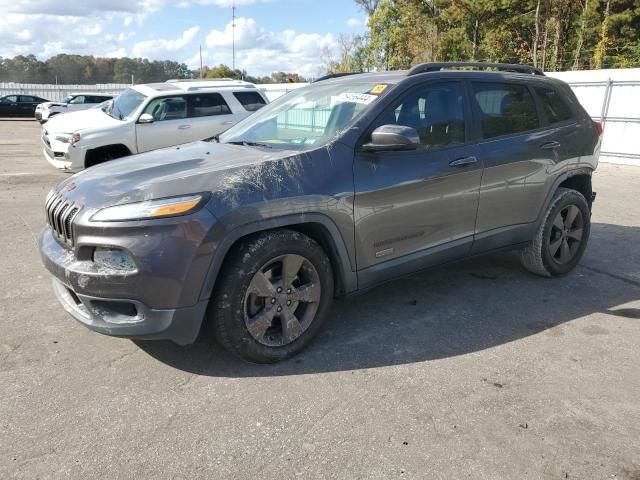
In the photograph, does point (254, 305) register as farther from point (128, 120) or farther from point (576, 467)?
point (128, 120)

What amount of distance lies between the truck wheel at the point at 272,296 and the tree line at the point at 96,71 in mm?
37035

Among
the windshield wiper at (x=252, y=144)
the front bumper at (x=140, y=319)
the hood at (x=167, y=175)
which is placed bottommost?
the front bumper at (x=140, y=319)

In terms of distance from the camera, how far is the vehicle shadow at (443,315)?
3264 mm

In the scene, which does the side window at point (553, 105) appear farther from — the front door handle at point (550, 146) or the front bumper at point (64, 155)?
the front bumper at point (64, 155)

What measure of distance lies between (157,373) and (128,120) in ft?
23.1

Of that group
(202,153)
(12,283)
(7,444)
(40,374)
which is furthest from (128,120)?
(7,444)

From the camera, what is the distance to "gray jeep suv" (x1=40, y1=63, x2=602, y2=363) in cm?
276

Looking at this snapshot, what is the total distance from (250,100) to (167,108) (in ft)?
5.36

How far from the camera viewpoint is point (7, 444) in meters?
2.45

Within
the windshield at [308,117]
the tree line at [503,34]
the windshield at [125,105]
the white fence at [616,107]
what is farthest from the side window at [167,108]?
the tree line at [503,34]

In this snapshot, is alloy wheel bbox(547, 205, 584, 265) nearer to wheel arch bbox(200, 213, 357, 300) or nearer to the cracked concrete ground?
the cracked concrete ground

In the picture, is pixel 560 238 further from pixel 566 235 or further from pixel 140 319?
pixel 140 319

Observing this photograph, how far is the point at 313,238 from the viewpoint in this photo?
130 inches

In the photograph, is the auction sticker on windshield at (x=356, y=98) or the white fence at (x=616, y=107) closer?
the auction sticker on windshield at (x=356, y=98)
